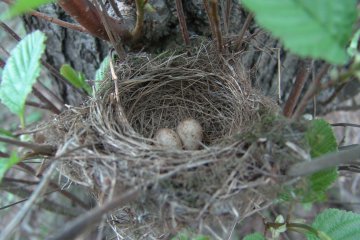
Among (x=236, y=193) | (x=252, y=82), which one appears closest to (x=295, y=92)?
(x=252, y=82)

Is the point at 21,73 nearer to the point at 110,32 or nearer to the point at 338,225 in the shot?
the point at 110,32

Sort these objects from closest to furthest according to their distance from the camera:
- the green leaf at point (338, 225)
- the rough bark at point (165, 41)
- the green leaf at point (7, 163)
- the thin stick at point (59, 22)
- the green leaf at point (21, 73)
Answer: the green leaf at point (7, 163) < the green leaf at point (21, 73) < the green leaf at point (338, 225) < the thin stick at point (59, 22) < the rough bark at point (165, 41)

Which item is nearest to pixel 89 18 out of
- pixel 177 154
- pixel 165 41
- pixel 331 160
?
pixel 165 41

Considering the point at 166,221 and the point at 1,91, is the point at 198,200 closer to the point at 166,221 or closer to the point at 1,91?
the point at 166,221

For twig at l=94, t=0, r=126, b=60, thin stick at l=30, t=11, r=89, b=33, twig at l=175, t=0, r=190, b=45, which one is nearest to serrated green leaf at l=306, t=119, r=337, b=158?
twig at l=175, t=0, r=190, b=45

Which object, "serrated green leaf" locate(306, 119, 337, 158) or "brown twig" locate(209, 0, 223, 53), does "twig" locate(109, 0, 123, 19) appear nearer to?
"brown twig" locate(209, 0, 223, 53)

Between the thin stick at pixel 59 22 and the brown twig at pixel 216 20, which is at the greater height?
the thin stick at pixel 59 22

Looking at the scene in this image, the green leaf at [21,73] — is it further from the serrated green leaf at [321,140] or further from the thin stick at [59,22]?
the serrated green leaf at [321,140]

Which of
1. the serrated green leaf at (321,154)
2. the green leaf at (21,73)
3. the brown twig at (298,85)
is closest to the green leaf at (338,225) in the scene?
the serrated green leaf at (321,154)
